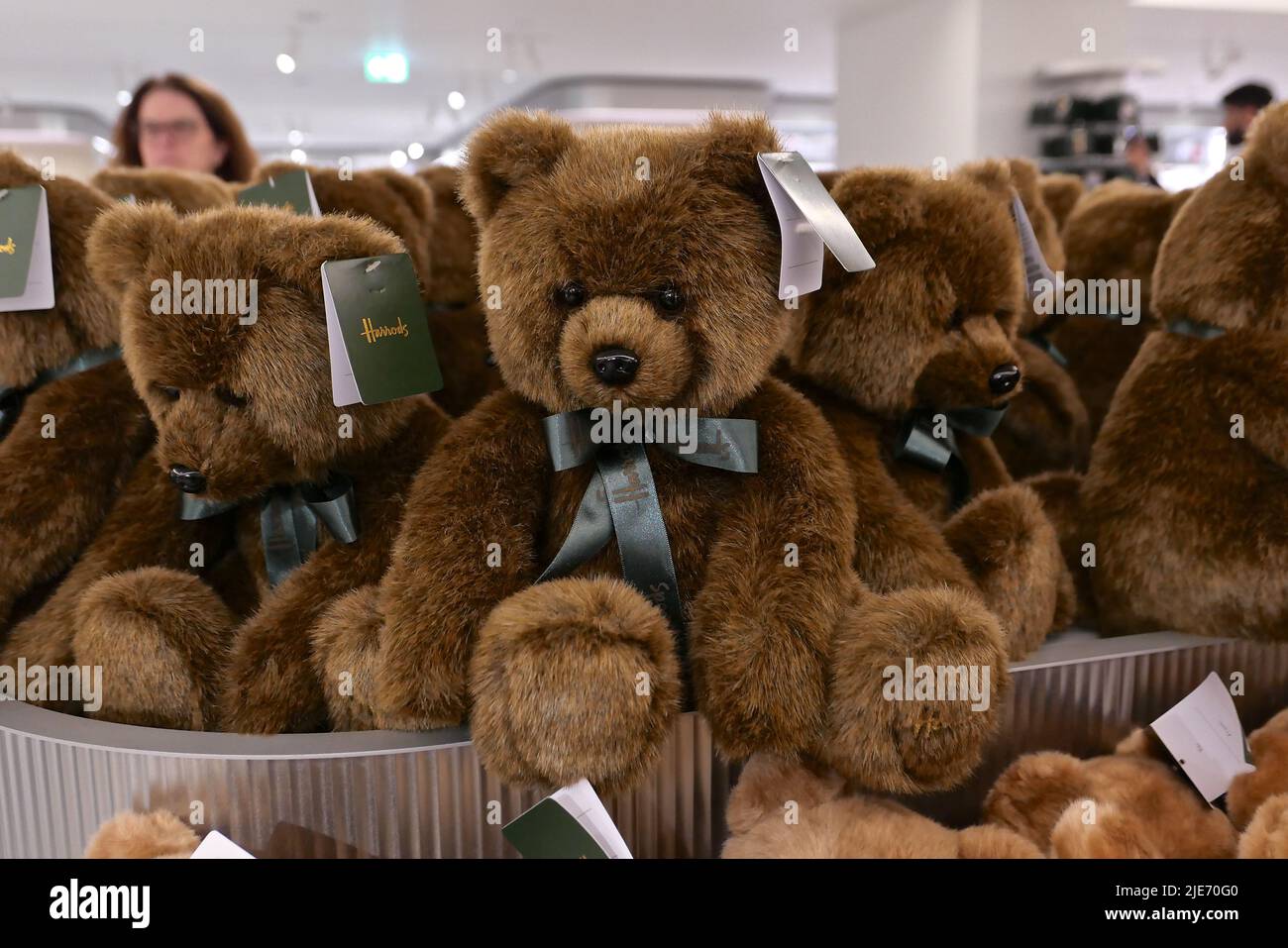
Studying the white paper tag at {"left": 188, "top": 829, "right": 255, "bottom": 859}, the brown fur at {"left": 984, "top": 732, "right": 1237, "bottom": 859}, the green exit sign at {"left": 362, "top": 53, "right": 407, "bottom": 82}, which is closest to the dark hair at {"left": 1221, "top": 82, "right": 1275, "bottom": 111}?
the brown fur at {"left": 984, "top": 732, "right": 1237, "bottom": 859}

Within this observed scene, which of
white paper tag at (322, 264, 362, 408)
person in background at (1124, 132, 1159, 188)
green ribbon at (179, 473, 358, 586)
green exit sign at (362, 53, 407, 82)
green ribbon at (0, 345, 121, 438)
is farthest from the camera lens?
green exit sign at (362, 53, 407, 82)

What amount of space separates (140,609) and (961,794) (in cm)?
82

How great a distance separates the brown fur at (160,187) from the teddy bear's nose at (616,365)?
0.66 m

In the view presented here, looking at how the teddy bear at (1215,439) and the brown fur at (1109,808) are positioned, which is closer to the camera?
the brown fur at (1109,808)

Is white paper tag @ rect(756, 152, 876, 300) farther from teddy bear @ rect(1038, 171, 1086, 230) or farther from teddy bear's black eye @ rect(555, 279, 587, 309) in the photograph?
teddy bear @ rect(1038, 171, 1086, 230)

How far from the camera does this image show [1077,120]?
14.2 ft

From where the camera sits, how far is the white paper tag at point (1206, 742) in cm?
97

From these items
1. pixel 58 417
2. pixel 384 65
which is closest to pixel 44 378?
pixel 58 417

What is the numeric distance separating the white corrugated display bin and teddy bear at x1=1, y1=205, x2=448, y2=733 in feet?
0.23

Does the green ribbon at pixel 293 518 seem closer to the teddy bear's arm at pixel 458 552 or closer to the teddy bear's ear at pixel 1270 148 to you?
the teddy bear's arm at pixel 458 552

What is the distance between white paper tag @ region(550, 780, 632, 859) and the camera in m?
0.74

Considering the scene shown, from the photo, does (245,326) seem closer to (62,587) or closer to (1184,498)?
(62,587)

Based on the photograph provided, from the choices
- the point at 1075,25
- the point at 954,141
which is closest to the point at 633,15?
the point at 954,141

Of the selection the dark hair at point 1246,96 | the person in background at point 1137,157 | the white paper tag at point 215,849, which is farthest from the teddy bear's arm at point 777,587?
the person in background at point 1137,157
